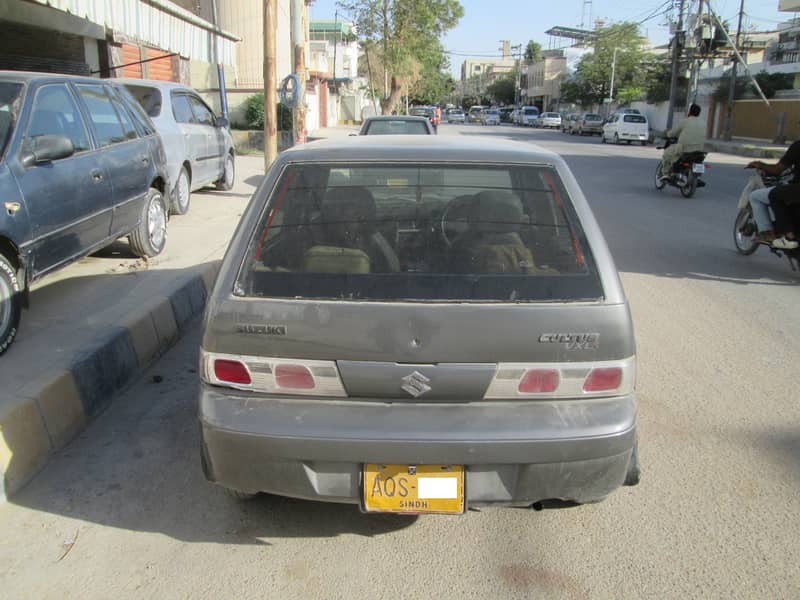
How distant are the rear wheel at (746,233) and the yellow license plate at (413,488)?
691 centimetres

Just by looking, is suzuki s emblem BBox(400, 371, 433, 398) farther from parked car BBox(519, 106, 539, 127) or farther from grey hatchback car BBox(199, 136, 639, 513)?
parked car BBox(519, 106, 539, 127)

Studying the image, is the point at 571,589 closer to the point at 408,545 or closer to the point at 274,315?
the point at 408,545

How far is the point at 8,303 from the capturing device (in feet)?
14.9

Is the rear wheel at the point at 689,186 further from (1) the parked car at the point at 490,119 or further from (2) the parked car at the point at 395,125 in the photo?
(1) the parked car at the point at 490,119

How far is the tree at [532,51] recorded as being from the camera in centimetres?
11740

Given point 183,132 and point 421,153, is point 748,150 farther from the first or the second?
point 421,153

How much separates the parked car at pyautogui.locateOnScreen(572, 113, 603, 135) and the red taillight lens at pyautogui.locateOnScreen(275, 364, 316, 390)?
44895 mm

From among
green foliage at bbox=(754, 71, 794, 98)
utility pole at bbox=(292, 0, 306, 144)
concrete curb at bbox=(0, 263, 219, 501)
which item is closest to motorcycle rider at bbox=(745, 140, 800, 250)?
concrete curb at bbox=(0, 263, 219, 501)

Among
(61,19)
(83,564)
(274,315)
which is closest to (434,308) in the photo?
(274,315)

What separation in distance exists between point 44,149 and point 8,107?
49 cm

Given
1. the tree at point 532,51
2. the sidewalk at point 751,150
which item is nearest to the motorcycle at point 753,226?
the sidewalk at point 751,150

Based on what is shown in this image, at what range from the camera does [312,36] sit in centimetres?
6134

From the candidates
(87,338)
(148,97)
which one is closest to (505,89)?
(148,97)

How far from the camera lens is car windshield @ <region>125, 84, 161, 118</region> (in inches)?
381
